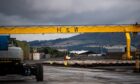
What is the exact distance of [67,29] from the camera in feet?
A: 218

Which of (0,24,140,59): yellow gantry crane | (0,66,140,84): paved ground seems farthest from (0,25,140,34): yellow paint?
(0,66,140,84): paved ground

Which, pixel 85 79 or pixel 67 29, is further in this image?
pixel 67 29

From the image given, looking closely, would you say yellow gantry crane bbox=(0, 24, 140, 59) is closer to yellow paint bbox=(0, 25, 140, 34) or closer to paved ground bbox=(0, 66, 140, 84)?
yellow paint bbox=(0, 25, 140, 34)

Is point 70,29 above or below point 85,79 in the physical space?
above

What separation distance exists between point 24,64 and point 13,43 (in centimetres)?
126

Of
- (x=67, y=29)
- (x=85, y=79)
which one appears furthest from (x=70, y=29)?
(x=85, y=79)

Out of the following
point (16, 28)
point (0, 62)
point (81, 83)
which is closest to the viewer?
point (81, 83)

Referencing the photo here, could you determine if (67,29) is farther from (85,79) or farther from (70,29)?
(85,79)

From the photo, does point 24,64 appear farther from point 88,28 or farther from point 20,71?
point 88,28

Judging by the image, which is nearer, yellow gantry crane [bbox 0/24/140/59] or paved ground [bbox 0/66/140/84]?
paved ground [bbox 0/66/140/84]

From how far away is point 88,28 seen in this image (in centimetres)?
6656

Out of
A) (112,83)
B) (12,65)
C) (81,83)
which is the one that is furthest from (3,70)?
(112,83)

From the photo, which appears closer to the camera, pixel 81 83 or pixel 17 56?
pixel 81 83

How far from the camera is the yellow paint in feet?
212
